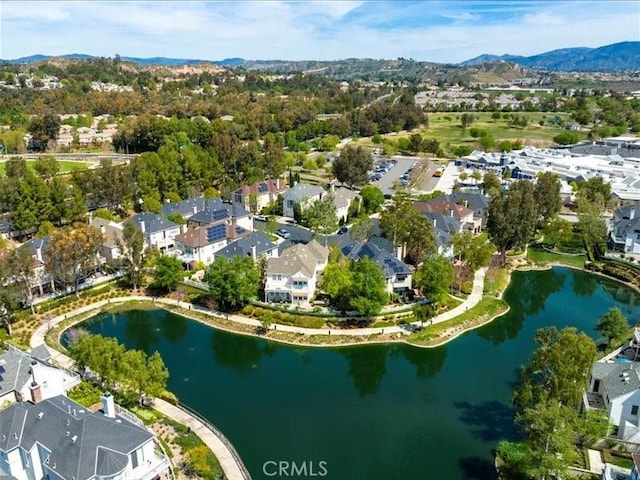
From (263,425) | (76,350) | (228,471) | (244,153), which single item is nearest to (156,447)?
(228,471)

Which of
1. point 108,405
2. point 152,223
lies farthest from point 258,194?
point 108,405

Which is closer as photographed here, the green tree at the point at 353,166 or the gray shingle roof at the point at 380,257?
the gray shingle roof at the point at 380,257

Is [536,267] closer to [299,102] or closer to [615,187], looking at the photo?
[615,187]

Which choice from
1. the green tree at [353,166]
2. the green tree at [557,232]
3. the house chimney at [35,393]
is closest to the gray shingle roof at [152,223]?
the house chimney at [35,393]

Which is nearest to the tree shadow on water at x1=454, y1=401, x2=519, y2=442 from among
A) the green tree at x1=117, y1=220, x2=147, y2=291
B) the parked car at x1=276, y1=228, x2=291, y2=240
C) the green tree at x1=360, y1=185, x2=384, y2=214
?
the green tree at x1=117, y1=220, x2=147, y2=291

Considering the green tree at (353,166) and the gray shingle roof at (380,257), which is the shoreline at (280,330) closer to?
the gray shingle roof at (380,257)
